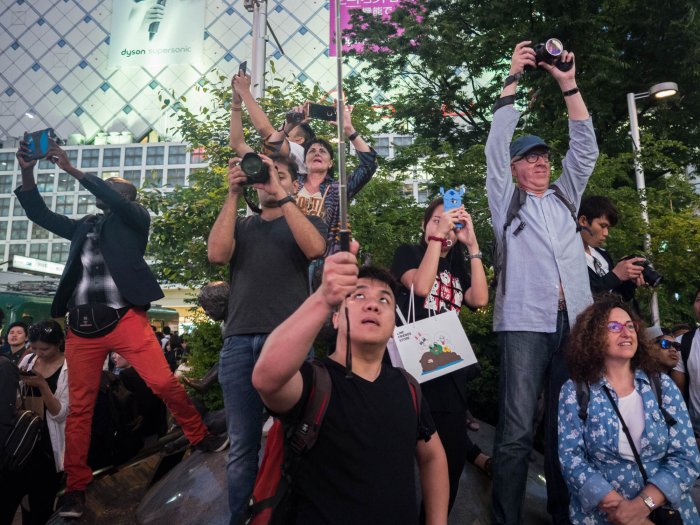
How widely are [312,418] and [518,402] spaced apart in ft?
4.89

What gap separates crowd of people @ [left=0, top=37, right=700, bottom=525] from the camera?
2.05m

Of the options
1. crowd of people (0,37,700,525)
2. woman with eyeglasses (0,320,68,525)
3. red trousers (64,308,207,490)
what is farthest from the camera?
woman with eyeglasses (0,320,68,525)

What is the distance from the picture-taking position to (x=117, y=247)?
407 centimetres

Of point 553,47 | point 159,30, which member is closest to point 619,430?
point 553,47

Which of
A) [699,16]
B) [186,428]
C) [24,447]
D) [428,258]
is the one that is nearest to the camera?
[428,258]

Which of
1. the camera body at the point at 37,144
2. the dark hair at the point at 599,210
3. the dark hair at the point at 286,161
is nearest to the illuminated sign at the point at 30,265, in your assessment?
the camera body at the point at 37,144

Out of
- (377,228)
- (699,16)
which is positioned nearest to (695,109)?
(699,16)

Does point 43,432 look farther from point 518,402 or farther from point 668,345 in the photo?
point 668,345

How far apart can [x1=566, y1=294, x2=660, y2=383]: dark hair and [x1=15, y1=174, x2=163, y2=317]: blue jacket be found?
295 centimetres

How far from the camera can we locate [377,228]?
22.1ft

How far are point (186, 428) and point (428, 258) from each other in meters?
2.44

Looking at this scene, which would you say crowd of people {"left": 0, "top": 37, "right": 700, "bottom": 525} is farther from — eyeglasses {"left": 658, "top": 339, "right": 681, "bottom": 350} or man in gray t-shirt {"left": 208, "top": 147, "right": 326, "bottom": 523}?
eyeglasses {"left": 658, "top": 339, "right": 681, "bottom": 350}

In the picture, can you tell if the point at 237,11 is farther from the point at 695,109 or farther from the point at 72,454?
the point at 72,454

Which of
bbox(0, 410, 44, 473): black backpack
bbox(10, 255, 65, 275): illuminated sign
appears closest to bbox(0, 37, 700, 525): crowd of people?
bbox(0, 410, 44, 473): black backpack
